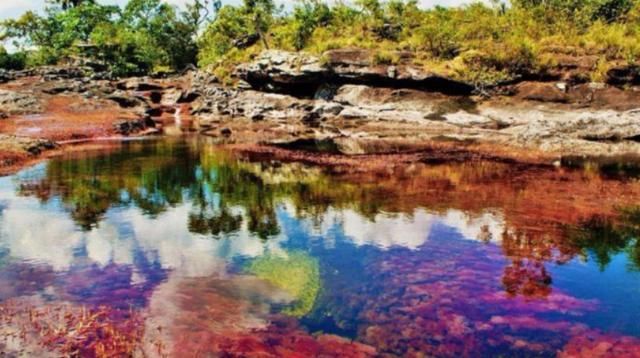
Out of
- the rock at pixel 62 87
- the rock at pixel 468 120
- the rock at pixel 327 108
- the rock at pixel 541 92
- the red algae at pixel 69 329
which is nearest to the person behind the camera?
the red algae at pixel 69 329

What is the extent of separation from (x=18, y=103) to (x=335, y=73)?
35.9 meters

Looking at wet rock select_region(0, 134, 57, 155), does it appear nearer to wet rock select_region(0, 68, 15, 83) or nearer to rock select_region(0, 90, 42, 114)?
rock select_region(0, 90, 42, 114)

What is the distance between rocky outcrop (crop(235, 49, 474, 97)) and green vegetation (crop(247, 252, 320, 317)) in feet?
133

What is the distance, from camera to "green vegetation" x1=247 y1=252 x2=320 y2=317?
13711 mm

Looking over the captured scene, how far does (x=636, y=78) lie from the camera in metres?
47.3

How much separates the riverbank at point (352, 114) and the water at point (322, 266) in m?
10.6

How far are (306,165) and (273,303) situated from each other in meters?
20.9

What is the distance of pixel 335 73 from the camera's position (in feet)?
194

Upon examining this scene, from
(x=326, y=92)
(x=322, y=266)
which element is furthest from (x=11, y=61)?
(x=322, y=266)

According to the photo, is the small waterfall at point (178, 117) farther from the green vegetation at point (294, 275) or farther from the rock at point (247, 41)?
the green vegetation at point (294, 275)

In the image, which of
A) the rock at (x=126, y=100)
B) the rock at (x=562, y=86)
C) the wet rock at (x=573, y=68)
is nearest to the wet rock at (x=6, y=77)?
the rock at (x=126, y=100)

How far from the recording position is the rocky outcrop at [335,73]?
179ft

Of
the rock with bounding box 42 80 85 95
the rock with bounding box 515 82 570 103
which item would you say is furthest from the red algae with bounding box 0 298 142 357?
the rock with bounding box 42 80 85 95

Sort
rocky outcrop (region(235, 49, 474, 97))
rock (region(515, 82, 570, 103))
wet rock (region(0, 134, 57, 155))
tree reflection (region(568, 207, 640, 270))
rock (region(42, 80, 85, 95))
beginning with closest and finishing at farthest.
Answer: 1. tree reflection (region(568, 207, 640, 270))
2. wet rock (region(0, 134, 57, 155))
3. rock (region(515, 82, 570, 103))
4. rocky outcrop (region(235, 49, 474, 97))
5. rock (region(42, 80, 85, 95))
